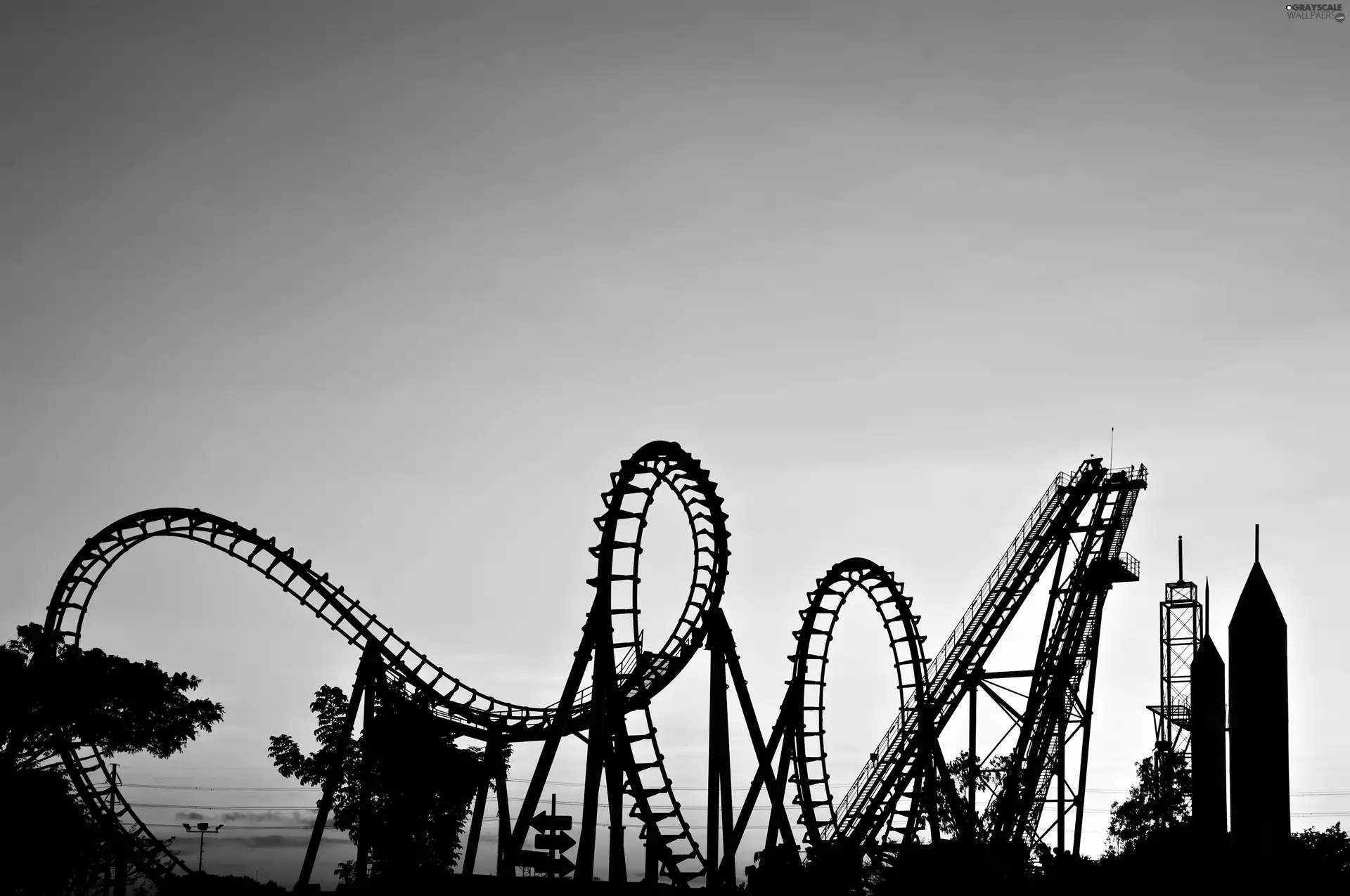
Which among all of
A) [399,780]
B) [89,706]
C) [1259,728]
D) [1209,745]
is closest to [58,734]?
[89,706]

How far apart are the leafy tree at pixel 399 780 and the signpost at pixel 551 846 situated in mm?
2069

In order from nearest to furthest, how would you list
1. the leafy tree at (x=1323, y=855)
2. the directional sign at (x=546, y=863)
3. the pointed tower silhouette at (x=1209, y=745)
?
the directional sign at (x=546, y=863)
the leafy tree at (x=1323, y=855)
the pointed tower silhouette at (x=1209, y=745)

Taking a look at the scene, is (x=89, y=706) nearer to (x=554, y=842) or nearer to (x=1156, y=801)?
(x=554, y=842)

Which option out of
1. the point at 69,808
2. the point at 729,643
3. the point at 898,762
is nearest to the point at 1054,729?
the point at 898,762

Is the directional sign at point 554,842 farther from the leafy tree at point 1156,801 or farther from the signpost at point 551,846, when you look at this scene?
the leafy tree at point 1156,801

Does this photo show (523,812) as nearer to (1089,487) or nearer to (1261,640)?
(1261,640)

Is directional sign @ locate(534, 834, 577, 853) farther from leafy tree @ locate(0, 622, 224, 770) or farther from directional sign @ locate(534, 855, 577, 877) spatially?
leafy tree @ locate(0, 622, 224, 770)

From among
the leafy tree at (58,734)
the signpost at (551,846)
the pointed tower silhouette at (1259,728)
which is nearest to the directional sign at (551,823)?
the signpost at (551,846)

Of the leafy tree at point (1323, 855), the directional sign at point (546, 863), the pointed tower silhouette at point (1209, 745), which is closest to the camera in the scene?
the directional sign at point (546, 863)

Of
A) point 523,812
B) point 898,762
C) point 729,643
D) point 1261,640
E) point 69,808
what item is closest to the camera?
point 523,812

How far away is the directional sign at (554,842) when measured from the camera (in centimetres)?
3206

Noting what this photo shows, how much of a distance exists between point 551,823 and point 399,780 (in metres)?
5.42

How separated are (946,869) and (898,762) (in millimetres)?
11668

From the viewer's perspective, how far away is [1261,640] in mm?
38344
